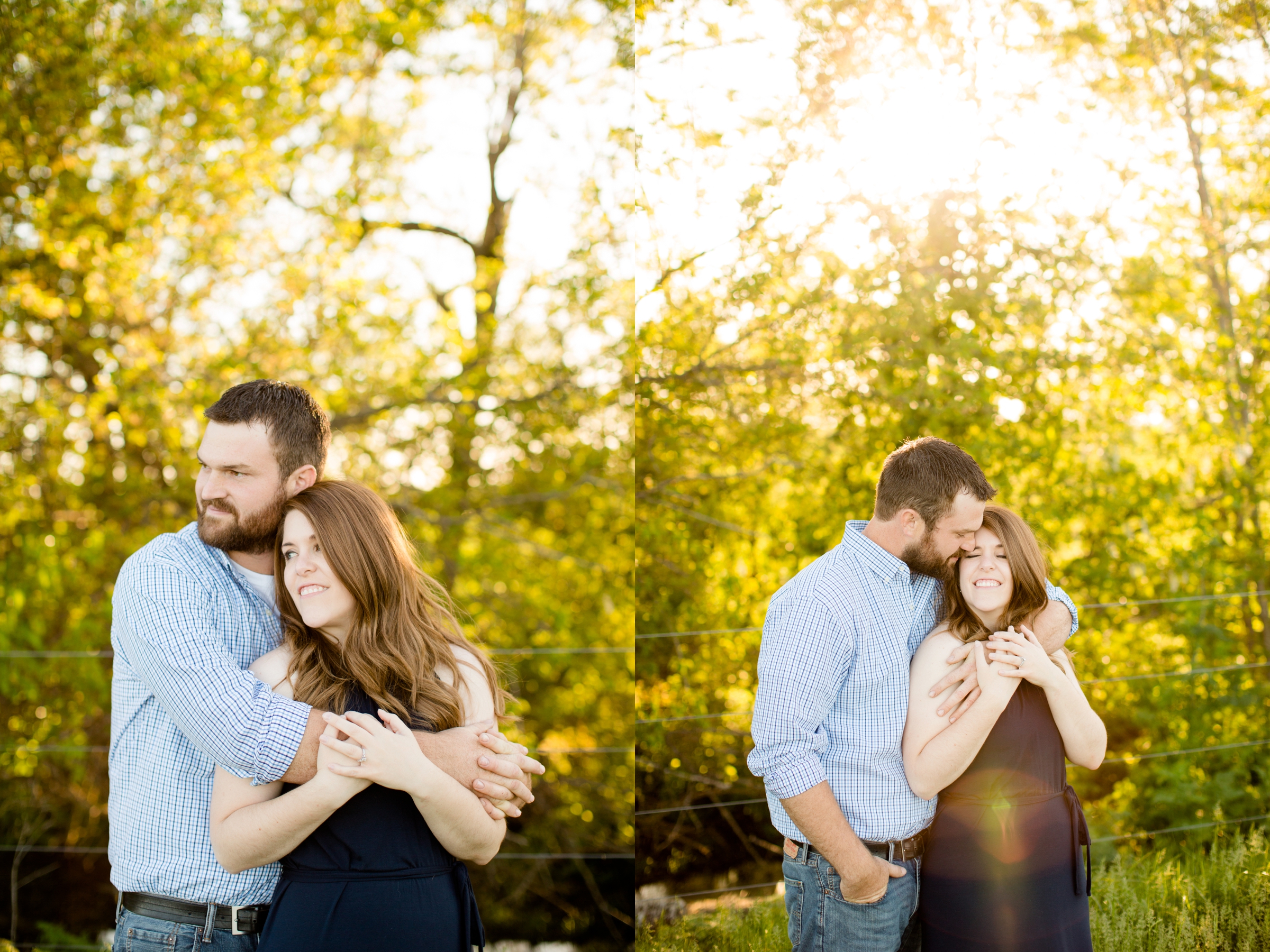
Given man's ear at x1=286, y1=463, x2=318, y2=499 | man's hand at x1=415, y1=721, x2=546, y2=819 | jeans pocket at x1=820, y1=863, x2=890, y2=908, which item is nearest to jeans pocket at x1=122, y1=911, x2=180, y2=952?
man's hand at x1=415, y1=721, x2=546, y2=819

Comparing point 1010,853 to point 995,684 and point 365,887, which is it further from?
point 365,887

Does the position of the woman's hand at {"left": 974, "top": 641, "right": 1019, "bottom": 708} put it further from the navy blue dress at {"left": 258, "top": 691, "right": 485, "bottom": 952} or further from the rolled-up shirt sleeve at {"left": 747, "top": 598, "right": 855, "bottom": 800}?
the navy blue dress at {"left": 258, "top": 691, "right": 485, "bottom": 952}

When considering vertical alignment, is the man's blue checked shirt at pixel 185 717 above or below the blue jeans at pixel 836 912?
above

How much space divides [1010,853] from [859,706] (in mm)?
421

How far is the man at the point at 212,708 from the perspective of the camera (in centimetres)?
151

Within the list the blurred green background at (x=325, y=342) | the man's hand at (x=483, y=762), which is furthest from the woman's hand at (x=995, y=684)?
the blurred green background at (x=325, y=342)

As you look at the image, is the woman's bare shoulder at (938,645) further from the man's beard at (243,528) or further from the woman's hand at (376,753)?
the man's beard at (243,528)

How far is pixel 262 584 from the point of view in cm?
180

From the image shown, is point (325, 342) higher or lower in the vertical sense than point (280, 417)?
higher

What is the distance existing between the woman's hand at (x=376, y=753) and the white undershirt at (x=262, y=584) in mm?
366

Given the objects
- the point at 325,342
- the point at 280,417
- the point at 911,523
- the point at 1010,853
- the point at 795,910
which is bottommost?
the point at 795,910

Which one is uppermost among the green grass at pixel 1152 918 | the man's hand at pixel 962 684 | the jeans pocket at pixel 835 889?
the man's hand at pixel 962 684

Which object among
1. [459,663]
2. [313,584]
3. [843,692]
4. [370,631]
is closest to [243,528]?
[313,584]

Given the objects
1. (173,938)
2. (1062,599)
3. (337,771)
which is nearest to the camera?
(337,771)
